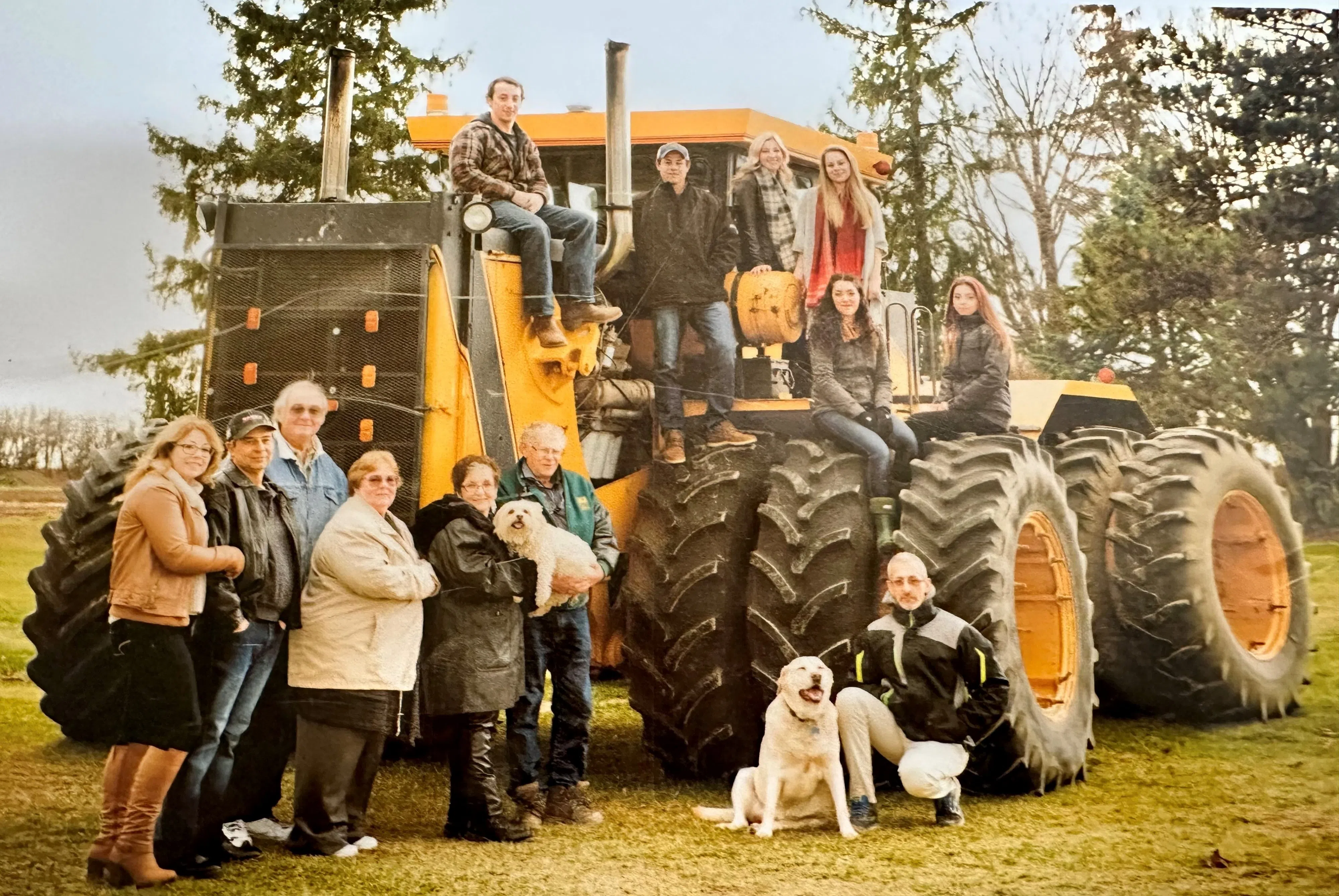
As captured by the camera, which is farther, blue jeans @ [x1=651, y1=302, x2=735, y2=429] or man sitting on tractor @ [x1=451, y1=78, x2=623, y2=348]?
blue jeans @ [x1=651, y1=302, x2=735, y2=429]

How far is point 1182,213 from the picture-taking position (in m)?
3.99

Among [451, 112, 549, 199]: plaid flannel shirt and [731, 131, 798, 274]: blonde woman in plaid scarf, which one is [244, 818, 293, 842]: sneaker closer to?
[451, 112, 549, 199]: plaid flannel shirt

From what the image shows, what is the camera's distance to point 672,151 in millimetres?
3953

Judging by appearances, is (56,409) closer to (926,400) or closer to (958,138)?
(926,400)

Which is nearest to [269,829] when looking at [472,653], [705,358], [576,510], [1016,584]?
[472,653]

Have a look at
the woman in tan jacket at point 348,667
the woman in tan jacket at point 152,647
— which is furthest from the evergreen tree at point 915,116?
the woman in tan jacket at point 152,647

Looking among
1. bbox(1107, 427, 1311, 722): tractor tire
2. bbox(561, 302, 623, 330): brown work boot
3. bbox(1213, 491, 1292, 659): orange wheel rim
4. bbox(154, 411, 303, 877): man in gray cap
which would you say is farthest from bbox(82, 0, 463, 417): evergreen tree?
bbox(1213, 491, 1292, 659): orange wheel rim

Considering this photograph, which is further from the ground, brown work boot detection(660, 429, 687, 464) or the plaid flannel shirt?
the plaid flannel shirt

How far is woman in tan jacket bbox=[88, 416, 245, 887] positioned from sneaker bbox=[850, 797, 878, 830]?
1.64 metres

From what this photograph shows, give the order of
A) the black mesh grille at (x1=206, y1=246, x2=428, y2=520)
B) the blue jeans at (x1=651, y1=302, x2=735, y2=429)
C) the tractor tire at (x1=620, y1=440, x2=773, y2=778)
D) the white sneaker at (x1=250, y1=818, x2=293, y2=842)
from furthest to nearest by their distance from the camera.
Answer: the blue jeans at (x1=651, y1=302, x2=735, y2=429) → the tractor tire at (x1=620, y1=440, x2=773, y2=778) → the black mesh grille at (x1=206, y1=246, x2=428, y2=520) → the white sneaker at (x1=250, y1=818, x2=293, y2=842)

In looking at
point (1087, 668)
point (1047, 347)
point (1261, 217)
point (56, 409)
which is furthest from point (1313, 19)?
point (56, 409)

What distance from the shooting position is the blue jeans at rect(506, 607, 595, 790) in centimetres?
361

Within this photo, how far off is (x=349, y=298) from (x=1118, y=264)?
220 centimetres

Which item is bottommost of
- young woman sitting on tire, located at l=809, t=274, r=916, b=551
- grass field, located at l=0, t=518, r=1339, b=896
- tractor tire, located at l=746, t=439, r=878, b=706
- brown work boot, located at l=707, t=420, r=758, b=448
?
grass field, located at l=0, t=518, r=1339, b=896
